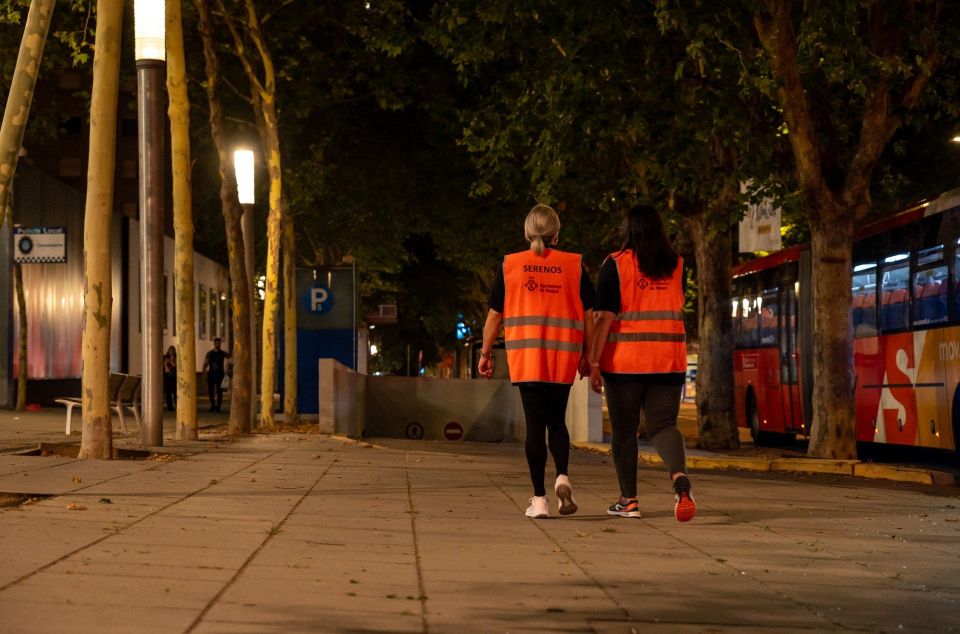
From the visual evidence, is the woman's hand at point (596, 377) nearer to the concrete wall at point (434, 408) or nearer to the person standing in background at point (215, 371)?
the concrete wall at point (434, 408)

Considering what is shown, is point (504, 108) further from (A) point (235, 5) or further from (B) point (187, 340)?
(B) point (187, 340)

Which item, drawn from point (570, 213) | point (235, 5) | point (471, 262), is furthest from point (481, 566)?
point (471, 262)

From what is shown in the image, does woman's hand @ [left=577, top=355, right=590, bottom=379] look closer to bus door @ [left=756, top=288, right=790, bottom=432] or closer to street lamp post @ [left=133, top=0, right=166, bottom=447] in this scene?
street lamp post @ [left=133, top=0, right=166, bottom=447]

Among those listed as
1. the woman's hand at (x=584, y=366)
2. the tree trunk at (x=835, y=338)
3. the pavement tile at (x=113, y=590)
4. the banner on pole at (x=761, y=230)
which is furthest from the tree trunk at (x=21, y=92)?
the banner on pole at (x=761, y=230)

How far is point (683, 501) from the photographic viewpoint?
9562mm

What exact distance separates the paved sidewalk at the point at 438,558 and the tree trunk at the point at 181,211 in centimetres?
667

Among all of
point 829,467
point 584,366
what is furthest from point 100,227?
point 829,467

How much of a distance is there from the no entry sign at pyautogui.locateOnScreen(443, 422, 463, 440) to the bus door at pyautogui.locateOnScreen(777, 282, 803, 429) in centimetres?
771

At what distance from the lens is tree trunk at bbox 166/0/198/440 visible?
1939 centimetres

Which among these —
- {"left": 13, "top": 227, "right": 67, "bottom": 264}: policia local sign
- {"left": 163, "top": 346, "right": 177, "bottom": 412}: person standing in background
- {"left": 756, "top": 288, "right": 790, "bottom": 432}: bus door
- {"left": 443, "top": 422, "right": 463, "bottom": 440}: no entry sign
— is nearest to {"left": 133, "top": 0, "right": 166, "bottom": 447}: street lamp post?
{"left": 756, "top": 288, "right": 790, "bottom": 432}: bus door

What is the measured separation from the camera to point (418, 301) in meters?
56.1

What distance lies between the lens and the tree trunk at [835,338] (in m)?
18.9

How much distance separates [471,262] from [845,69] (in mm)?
27461

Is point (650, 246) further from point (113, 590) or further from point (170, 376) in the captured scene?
point (170, 376)
